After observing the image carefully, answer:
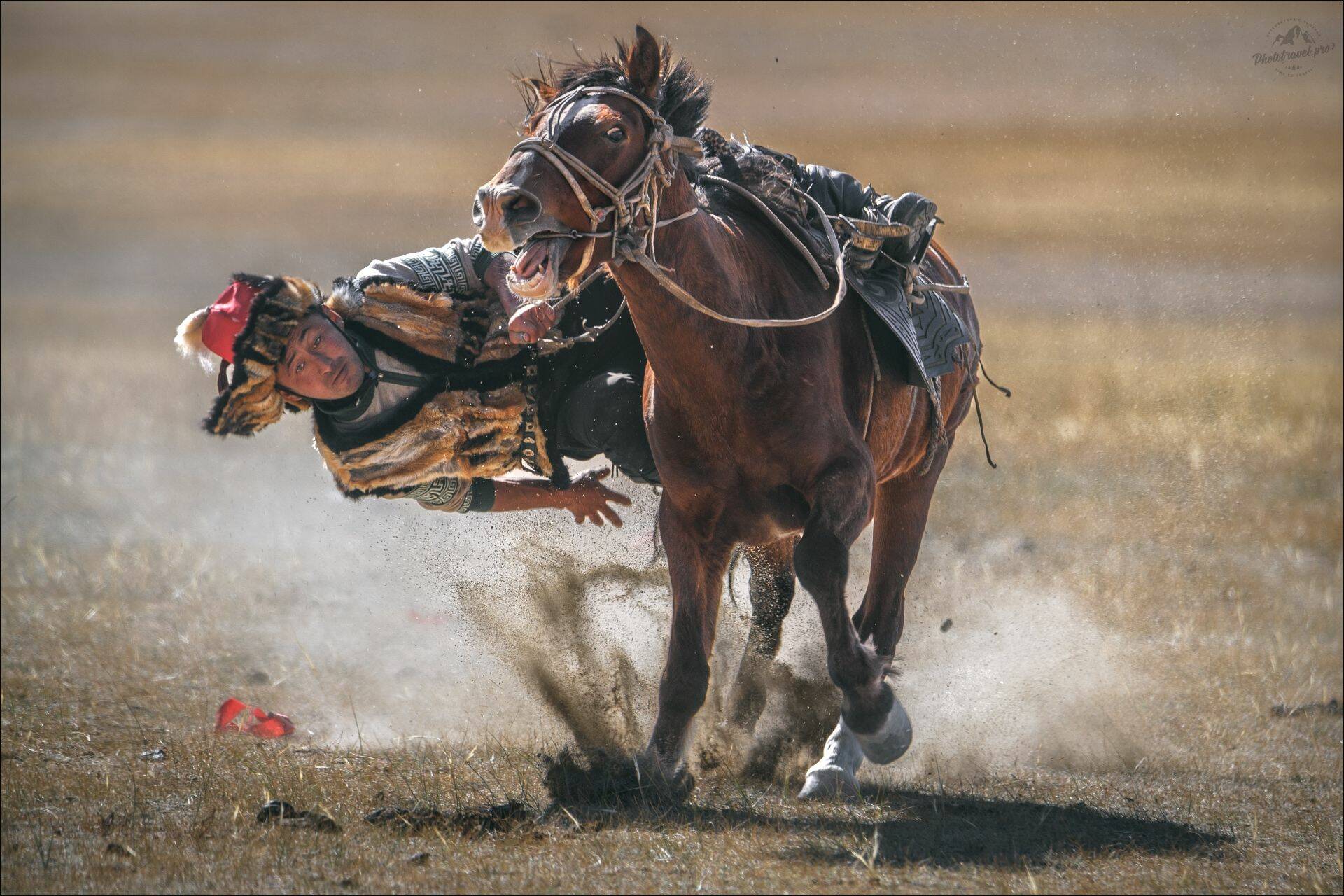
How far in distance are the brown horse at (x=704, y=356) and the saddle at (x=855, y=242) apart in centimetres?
7

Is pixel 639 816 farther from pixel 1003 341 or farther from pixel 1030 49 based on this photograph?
pixel 1030 49

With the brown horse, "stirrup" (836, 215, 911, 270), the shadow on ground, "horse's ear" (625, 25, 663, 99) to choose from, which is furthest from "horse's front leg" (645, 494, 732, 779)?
"horse's ear" (625, 25, 663, 99)

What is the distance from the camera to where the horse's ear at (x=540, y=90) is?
4.59 m

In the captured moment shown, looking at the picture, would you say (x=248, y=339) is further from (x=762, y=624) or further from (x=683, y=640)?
(x=762, y=624)

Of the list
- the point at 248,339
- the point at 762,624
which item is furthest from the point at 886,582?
the point at 248,339

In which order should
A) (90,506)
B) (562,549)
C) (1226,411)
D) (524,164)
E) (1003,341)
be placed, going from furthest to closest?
(1003,341) < (1226,411) < (90,506) < (562,549) < (524,164)

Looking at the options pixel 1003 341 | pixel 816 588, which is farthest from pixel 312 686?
pixel 1003 341

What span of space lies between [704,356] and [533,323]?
1.18 meters

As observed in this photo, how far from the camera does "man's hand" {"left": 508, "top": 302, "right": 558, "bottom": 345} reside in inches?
225

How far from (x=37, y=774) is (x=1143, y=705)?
4.67 meters

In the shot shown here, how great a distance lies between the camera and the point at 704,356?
15.6ft

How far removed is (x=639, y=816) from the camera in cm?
494

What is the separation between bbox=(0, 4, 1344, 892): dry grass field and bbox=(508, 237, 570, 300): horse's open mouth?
926 mm

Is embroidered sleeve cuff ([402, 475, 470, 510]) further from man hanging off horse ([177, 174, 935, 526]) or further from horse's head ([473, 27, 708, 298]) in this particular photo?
horse's head ([473, 27, 708, 298])
